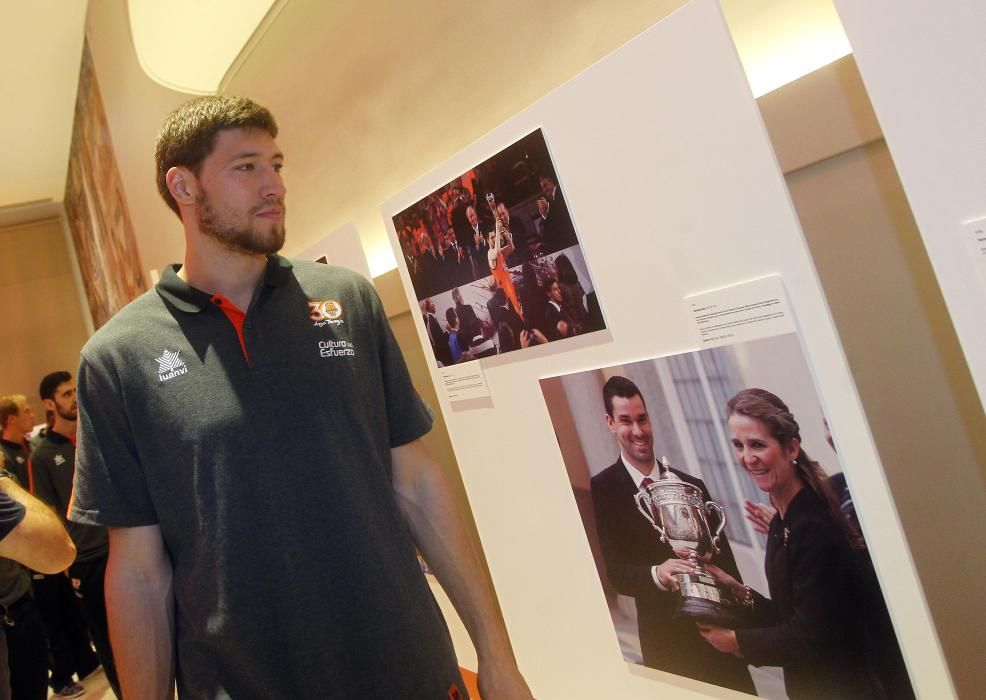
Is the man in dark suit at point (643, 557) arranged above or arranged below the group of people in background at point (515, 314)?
Result: below

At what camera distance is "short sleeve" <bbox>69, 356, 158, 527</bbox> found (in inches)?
59.0

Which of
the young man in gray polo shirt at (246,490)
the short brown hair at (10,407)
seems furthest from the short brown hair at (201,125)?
the short brown hair at (10,407)

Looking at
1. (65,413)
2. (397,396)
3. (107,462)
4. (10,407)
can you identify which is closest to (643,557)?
(397,396)

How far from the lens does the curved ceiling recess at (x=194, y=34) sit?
2.86 meters

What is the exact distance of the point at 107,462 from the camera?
1.52 meters

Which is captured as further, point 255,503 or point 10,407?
point 10,407

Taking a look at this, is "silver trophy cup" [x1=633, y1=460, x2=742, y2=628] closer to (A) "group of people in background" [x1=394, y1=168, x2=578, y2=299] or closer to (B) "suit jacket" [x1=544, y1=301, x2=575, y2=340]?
(B) "suit jacket" [x1=544, y1=301, x2=575, y2=340]

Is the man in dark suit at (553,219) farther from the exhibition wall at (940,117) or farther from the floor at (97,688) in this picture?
the floor at (97,688)

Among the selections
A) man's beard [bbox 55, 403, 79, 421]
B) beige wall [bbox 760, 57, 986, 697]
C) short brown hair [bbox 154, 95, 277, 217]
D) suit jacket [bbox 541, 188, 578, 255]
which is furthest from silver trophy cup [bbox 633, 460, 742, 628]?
man's beard [bbox 55, 403, 79, 421]

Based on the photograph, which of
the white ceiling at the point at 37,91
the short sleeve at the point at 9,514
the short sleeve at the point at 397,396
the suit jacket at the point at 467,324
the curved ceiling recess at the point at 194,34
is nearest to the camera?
the short sleeve at the point at 9,514

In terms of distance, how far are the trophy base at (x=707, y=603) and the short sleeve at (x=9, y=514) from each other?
5.34 ft

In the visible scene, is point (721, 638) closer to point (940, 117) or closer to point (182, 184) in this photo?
point (940, 117)

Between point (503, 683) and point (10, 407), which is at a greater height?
point (10, 407)

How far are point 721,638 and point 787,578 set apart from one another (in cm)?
28
